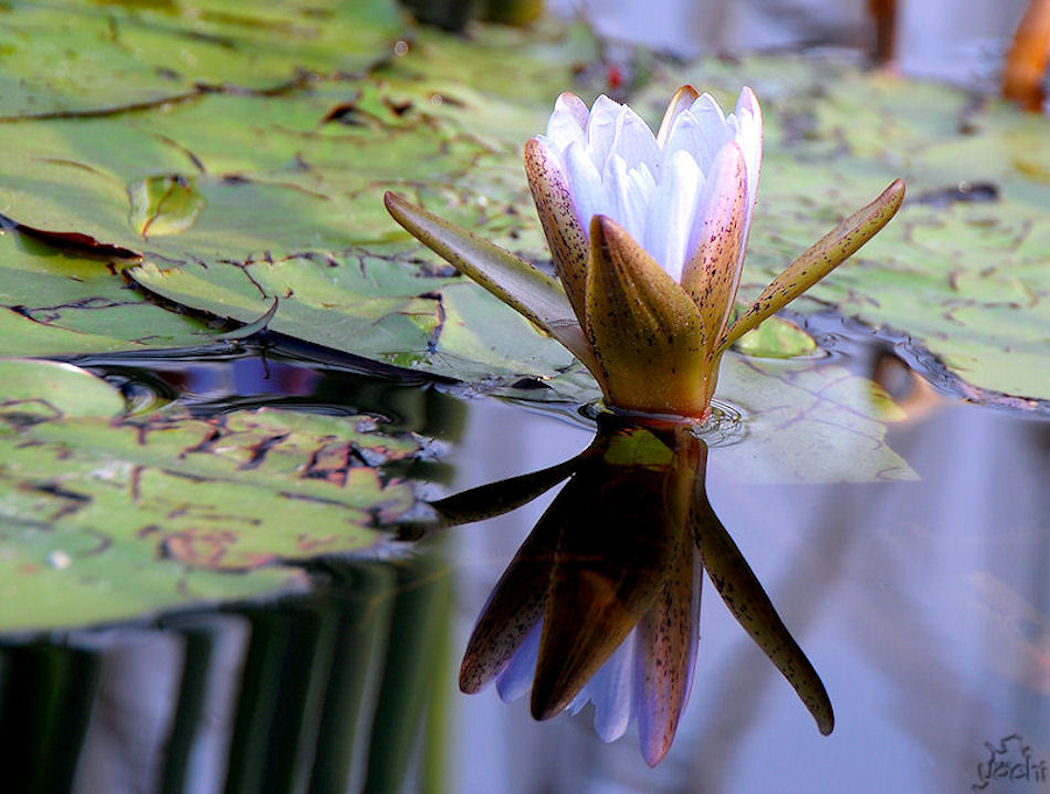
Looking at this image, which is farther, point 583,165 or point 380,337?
point 380,337

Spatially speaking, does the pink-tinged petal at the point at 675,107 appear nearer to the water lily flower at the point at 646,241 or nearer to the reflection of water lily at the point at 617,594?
the water lily flower at the point at 646,241

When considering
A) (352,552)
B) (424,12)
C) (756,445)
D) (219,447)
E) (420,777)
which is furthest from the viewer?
(424,12)

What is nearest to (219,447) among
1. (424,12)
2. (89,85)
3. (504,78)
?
(89,85)

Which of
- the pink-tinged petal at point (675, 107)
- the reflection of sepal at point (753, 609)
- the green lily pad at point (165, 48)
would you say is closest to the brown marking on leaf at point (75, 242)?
the green lily pad at point (165, 48)

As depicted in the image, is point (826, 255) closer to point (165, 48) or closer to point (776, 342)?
point (776, 342)

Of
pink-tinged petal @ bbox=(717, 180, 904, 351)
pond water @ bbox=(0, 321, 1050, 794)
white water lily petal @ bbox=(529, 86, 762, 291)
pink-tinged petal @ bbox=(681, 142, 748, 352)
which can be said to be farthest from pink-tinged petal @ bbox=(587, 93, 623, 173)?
pond water @ bbox=(0, 321, 1050, 794)

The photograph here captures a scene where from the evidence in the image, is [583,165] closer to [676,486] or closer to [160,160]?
[676,486]
